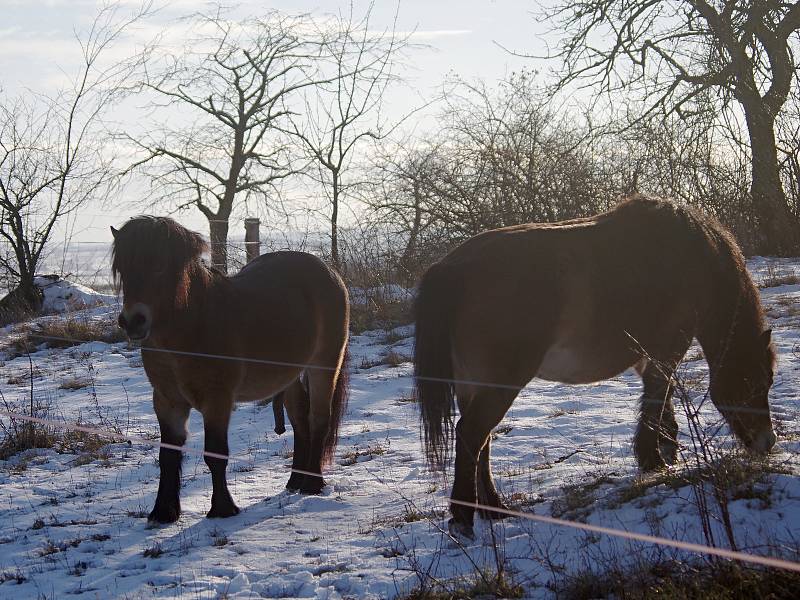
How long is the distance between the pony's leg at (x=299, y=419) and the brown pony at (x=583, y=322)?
1.66 meters

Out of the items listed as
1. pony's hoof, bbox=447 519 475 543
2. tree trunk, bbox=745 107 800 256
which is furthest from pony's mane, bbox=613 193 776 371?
tree trunk, bbox=745 107 800 256

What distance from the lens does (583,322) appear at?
4.45m

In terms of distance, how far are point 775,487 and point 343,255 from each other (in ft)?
31.6

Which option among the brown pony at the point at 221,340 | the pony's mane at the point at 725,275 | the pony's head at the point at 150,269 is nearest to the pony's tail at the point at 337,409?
the brown pony at the point at 221,340

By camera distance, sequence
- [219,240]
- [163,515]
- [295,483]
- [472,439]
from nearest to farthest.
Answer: [472,439] < [163,515] < [295,483] < [219,240]

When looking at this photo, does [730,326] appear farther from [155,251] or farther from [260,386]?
[155,251]

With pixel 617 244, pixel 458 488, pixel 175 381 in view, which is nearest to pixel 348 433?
pixel 175 381

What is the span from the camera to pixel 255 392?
5.49 m

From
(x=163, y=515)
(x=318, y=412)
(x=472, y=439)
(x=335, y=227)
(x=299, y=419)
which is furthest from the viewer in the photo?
(x=335, y=227)

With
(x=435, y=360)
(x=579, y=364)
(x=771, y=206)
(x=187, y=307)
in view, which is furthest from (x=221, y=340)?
(x=771, y=206)

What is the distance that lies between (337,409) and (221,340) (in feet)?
4.35

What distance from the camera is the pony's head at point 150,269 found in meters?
4.68

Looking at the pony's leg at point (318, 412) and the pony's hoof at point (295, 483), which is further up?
the pony's leg at point (318, 412)

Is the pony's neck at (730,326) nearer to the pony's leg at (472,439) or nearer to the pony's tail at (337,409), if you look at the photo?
the pony's leg at (472,439)
